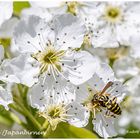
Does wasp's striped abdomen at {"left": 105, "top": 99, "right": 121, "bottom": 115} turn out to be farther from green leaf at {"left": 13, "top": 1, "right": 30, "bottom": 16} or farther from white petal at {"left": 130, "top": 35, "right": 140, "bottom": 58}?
green leaf at {"left": 13, "top": 1, "right": 30, "bottom": 16}

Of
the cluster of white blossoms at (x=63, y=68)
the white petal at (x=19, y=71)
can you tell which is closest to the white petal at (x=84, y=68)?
the cluster of white blossoms at (x=63, y=68)

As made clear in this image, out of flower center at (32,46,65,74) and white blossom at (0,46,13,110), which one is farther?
flower center at (32,46,65,74)

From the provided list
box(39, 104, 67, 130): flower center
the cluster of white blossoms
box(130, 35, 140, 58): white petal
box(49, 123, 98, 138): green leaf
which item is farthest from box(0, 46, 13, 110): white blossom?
box(130, 35, 140, 58): white petal

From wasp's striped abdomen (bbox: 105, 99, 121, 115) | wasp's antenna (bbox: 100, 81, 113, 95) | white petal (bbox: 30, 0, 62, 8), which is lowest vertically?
wasp's striped abdomen (bbox: 105, 99, 121, 115)

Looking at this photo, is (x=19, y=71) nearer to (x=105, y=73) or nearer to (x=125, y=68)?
(x=105, y=73)

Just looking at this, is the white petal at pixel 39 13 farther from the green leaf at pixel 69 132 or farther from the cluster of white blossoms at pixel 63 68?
the green leaf at pixel 69 132

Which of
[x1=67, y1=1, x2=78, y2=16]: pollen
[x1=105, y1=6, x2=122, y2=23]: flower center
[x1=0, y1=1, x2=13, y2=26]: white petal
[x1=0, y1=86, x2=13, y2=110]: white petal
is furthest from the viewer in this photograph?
[x1=105, y1=6, x2=122, y2=23]: flower center

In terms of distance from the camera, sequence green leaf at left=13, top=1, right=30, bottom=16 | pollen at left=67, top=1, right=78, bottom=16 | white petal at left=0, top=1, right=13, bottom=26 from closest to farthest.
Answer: white petal at left=0, top=1, right=13, bottom=26 → pollen at left=67, top=1, right=78, bottom=16 → green leaf at left=13, top=1, right=30, bottom=16

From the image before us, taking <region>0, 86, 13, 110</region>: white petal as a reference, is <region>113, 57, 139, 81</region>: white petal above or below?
below

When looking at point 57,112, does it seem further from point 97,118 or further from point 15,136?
point 15,136
